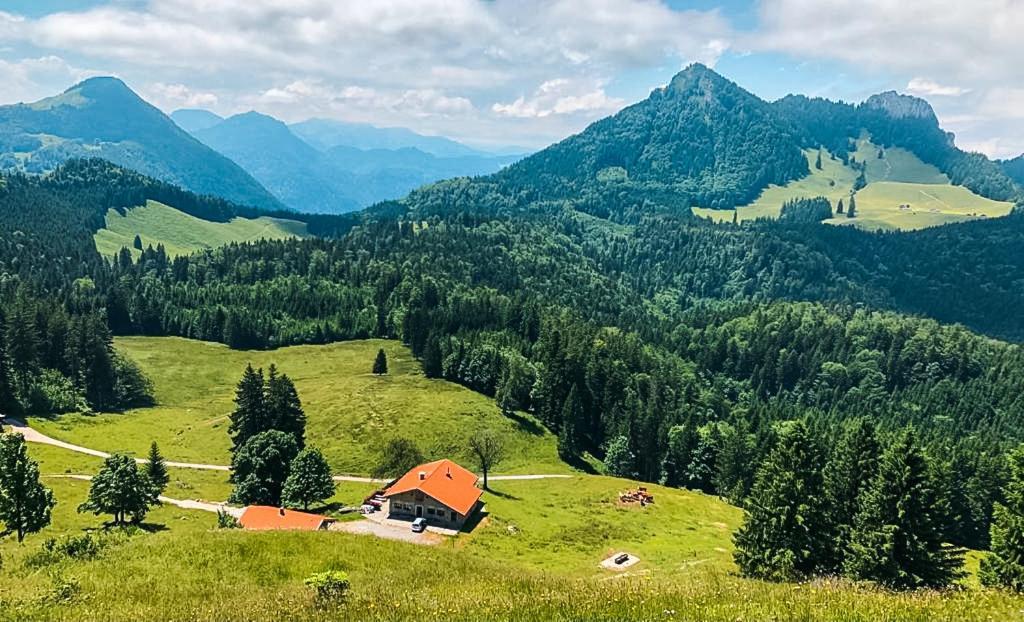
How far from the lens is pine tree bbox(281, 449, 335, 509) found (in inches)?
3120

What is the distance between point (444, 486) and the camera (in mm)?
82812

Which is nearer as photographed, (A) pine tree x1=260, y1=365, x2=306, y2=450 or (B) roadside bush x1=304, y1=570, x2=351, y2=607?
(B) roadside bush x1=304, y1=570, x2=351, y2=607

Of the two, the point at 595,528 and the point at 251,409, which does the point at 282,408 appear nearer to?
the point at 251,409

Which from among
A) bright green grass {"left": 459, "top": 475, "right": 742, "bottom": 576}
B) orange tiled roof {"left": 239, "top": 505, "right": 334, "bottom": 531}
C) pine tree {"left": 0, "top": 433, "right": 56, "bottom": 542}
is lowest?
bright green grass {"left": 459, "top": 475, "right": 742, "bottom": 576}

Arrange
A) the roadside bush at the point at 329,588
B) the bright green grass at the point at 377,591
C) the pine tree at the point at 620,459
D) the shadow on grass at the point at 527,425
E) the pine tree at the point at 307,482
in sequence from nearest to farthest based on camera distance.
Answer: the bright green grass at the point at 377,591
the roadside bush at the point at 329,588
the pine tree at the point at 307,482
the pine tree at the point at 620,459
the shadow on grass at the point at 527,425

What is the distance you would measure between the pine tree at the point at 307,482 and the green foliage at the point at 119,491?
644 inches

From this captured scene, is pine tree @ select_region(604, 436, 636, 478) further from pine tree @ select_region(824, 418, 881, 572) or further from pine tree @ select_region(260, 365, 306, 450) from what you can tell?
pine tree @ select_region(824, 418, 881, 572)

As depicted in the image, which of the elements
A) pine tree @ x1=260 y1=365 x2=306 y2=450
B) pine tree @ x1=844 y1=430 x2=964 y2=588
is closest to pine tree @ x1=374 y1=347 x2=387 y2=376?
pine tree @ x1=260 y1=365 x2=306 y2=450

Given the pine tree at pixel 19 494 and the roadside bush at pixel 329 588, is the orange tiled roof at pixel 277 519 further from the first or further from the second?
the roadside bush at pixel 329 588

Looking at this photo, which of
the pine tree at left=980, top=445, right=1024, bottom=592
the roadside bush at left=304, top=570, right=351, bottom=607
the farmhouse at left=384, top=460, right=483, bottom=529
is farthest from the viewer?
the farmhouse at left=384, top=460, right=483, bottom=529

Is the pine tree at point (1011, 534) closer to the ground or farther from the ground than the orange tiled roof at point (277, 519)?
farther from the ground

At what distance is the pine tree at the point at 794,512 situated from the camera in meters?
45.5

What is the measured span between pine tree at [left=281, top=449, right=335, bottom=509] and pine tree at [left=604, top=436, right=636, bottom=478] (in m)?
61.5

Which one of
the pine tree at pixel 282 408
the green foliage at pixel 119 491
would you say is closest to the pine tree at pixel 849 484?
the green foliage at pixel 119 491
